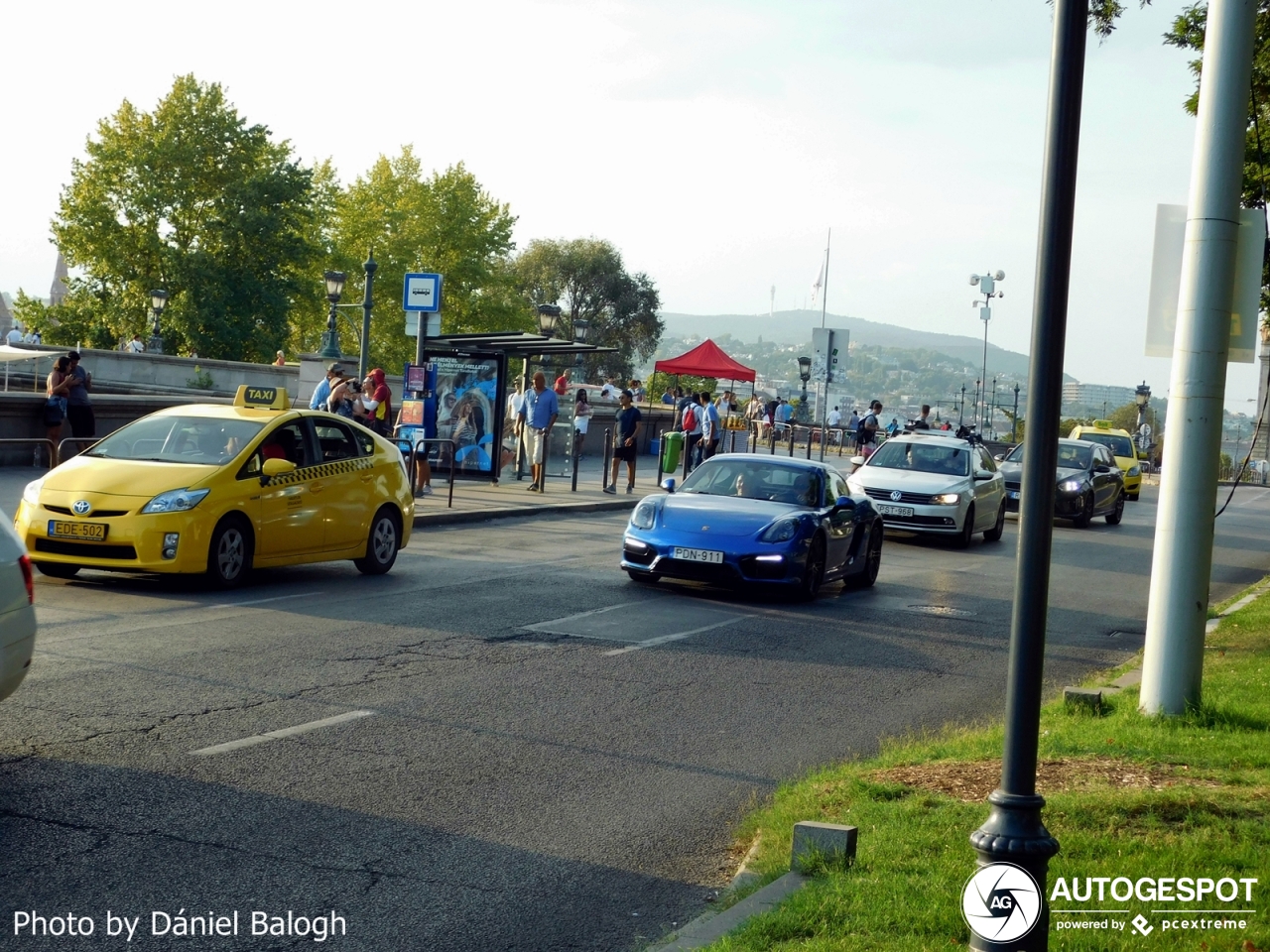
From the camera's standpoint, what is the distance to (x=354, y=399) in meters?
20.8

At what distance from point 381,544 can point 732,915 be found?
10428 mm

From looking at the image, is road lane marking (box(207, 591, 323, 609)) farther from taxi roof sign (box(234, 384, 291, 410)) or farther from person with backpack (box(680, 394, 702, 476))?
person with backpack (box(680, 394, 702, 476))

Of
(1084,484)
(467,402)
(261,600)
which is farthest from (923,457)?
(261,600)

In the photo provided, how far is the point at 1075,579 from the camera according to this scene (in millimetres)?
19000

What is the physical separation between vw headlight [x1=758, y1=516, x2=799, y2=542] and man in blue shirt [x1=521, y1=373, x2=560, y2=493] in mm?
12027

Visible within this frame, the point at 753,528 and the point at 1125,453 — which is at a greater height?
the point at 1125,453

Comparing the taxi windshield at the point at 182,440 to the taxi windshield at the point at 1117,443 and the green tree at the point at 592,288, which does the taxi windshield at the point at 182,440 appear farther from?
the green tree at the point at 592,288

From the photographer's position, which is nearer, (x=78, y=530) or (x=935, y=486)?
(x=78, y=530)

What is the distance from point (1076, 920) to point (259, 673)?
5.64 metres

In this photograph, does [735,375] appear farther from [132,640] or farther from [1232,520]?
[132,640]

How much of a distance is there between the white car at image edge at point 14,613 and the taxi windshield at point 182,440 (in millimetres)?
6630

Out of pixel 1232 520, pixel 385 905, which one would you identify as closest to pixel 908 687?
pixel 385 905

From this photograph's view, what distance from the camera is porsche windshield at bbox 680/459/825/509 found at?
15344 millimetres

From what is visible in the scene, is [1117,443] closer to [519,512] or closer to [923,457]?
[923,457]
